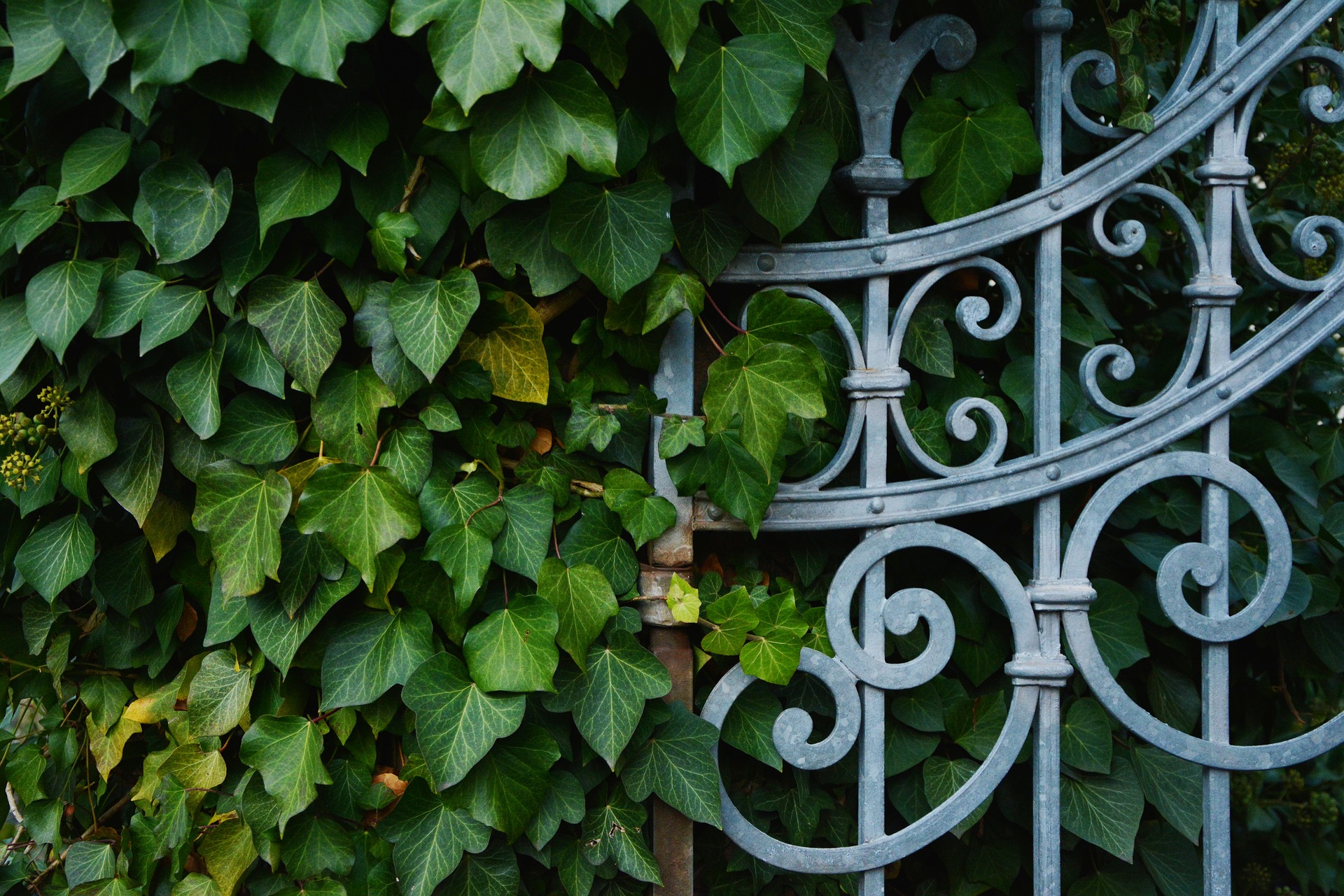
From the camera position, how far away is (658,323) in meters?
1.14

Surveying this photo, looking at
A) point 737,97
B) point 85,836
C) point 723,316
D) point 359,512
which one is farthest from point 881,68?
point 85,836

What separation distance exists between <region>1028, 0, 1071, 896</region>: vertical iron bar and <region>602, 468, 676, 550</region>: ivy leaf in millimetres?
487

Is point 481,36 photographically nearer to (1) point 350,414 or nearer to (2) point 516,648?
(1) point 350,414

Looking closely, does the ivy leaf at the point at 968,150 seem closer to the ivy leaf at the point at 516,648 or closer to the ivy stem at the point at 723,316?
the ivy stem at the point at 723,316

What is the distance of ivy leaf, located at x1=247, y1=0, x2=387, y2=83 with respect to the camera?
94cm

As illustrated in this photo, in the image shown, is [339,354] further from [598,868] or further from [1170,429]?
[1170,429]

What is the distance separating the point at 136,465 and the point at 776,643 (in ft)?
2.62

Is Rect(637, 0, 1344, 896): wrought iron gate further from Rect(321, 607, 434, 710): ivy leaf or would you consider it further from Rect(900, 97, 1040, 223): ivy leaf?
Rect(321, 607, 434, 710): ivy leaf

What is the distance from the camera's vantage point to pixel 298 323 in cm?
109

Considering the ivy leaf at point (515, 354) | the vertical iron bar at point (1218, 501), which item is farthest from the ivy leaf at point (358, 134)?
the vertical iron bar at point (1218, 501)

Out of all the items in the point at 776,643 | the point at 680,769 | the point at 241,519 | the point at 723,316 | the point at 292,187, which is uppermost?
the point at 292,187

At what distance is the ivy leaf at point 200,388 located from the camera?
109 cm

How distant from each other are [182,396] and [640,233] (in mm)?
545

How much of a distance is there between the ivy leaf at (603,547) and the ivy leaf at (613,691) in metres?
0.07
